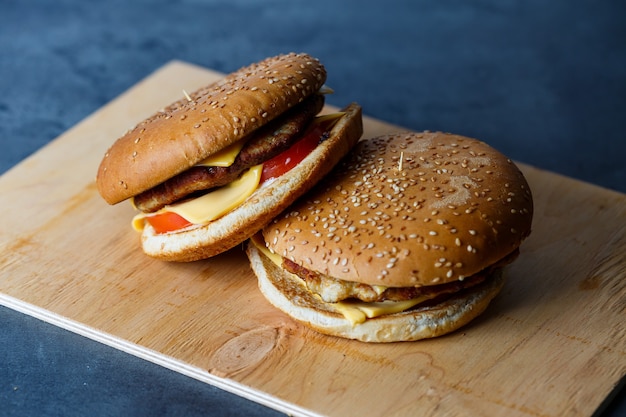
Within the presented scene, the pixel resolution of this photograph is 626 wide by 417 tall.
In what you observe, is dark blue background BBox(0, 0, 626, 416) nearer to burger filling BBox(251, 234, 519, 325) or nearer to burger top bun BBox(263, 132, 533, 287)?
burger top bun BBox(263, 132, 533, 287)

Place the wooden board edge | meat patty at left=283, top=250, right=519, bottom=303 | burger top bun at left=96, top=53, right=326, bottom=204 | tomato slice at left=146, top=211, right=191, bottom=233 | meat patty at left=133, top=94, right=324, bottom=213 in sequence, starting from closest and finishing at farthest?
the wooden board edge, meat patty at left=283, top=250, right=519, bottom=303, burger top bun at left=96, top=53, right=326, bottom=204, meat patty at left=133, top=94, right=324, bottom=213, tomato slice at left=146, top=211, right=191, bottom=233

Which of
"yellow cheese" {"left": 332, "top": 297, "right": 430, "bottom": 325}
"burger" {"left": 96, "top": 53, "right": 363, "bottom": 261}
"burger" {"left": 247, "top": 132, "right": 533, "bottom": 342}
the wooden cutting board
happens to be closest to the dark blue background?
the wooden cutting board

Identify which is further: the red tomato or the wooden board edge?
the red tomato

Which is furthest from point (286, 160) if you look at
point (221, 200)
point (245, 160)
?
point (221, 200)

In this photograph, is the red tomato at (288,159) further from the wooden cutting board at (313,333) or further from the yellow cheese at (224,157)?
the wooden cutting board at (313,333)

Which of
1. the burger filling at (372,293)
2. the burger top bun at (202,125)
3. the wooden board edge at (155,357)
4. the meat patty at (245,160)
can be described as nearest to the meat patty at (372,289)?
the burger filling at (372,293)

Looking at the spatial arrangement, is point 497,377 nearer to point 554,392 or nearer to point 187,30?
point 554,392
